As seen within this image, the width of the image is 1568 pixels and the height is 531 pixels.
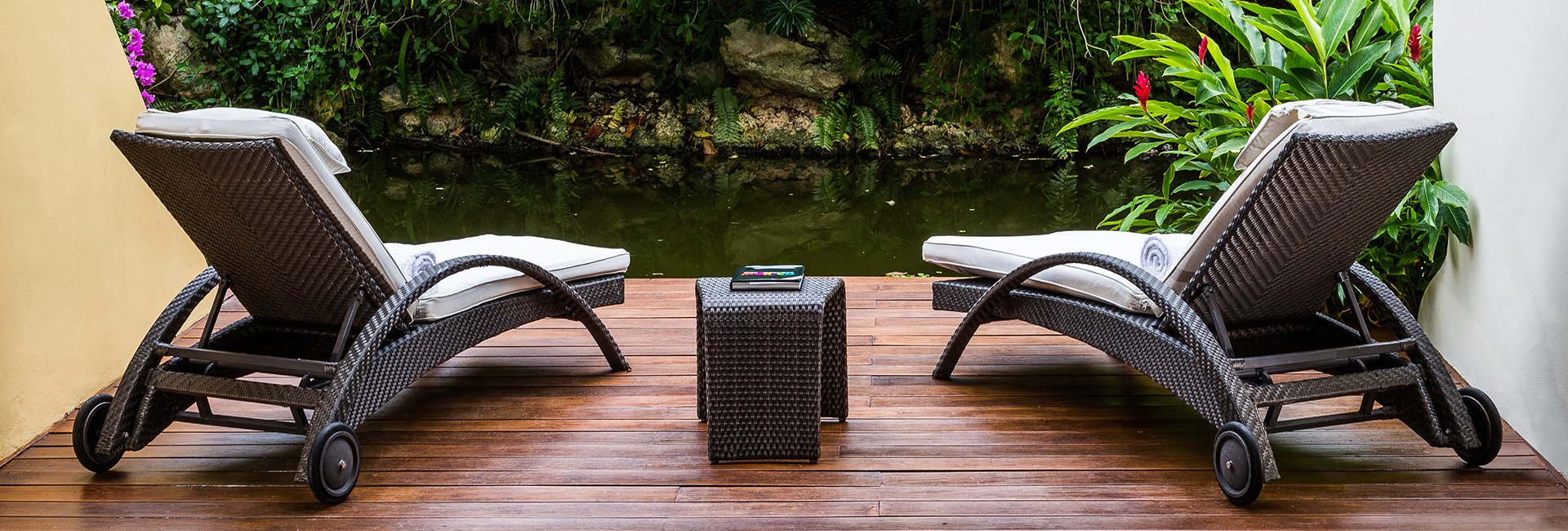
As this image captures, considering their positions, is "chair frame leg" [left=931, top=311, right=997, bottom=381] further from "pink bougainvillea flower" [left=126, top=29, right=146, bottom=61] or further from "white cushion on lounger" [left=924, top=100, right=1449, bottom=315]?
"pink bougainvillea flower" [left=126, top=29, right=146, bottom=61]

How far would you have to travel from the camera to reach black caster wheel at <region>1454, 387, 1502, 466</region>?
2.35 m

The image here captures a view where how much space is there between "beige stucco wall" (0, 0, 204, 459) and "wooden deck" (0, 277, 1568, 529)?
185mm

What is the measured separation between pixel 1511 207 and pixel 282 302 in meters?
2.78

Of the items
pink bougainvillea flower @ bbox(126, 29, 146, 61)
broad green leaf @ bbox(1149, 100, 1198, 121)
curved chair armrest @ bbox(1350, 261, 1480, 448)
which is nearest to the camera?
curved chair armrest @ bbox(1350, 261, 1480, 448)

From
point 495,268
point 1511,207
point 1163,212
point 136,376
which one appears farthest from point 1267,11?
point 136,376

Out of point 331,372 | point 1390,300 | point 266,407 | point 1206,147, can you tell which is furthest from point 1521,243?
point 266,407

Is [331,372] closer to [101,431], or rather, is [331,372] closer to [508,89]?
[101,431]

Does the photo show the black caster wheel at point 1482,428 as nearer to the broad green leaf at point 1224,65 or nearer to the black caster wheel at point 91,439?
the broad green leaf at point 1224,65

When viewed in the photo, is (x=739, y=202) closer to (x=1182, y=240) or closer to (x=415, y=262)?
(x=415, y=262)

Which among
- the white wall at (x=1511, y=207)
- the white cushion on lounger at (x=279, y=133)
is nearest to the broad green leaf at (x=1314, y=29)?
the white wall at (x=1511, y=207)

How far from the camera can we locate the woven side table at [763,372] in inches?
92.7

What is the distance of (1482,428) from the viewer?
7.82 feet

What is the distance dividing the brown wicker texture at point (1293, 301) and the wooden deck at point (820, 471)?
0.16 meters

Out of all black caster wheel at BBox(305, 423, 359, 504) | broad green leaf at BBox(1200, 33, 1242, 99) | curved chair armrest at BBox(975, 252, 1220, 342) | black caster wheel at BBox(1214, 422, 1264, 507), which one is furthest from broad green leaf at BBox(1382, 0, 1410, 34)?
black caster wheel at BBox(305, 423, 359, 504)
